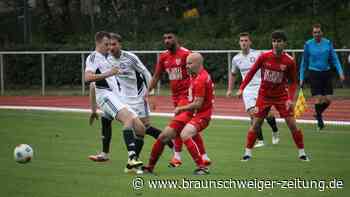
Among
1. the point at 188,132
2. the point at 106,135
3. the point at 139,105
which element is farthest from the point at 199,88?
the point at 106,135

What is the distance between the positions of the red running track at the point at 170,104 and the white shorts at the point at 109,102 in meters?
11.2

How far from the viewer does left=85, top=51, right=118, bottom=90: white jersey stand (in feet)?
45.9

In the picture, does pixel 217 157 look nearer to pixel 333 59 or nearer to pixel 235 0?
pixel 333 59

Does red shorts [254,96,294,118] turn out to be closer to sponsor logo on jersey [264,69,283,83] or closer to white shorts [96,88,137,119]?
sponsor logo on jersey [264,69,283,83]

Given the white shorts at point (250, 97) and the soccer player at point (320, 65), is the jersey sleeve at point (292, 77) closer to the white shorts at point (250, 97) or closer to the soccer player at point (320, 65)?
the white shorts at point (250, 97)

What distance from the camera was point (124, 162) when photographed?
1465 cm

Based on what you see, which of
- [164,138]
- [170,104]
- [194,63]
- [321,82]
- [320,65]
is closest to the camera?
[164,138]

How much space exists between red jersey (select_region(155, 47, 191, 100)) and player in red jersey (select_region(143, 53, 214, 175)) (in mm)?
1565

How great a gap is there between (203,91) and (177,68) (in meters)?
1.94

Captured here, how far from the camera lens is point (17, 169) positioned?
1364cm

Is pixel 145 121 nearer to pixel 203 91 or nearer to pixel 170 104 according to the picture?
pixel 203 91

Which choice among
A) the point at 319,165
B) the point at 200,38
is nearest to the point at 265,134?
the point at 319,165

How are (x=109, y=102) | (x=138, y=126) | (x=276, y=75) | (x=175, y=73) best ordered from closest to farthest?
1. (x=138, y=126)
2. (x=109, y=102)
3. (x=276, y=75)
4. (x=175, y=73)

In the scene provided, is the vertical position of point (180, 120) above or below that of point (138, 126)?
above
